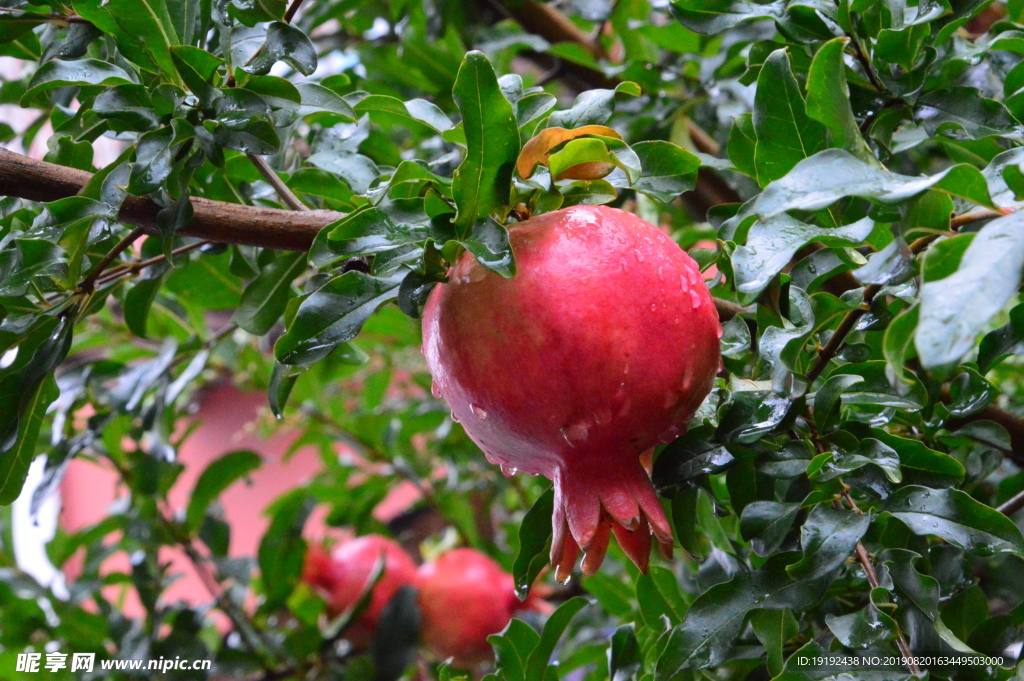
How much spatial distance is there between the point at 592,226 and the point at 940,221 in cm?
20

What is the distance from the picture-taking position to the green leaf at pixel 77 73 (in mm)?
635

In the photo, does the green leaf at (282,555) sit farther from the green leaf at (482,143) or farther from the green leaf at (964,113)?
the green leaf at (964,113)

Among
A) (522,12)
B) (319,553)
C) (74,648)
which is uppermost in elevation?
(522,12)

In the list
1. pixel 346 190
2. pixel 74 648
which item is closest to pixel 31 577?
pixel 74 648

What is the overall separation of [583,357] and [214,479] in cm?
111

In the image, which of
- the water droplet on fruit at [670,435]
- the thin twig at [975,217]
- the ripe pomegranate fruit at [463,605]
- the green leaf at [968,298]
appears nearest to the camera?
the green leaf at [968,298]

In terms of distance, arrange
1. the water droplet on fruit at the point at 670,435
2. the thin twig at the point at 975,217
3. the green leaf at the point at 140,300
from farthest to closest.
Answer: the green leaf at the point at 140,300 → the water droplet on fruit at the point at 670,435 → the thin twig at the point at 975,217

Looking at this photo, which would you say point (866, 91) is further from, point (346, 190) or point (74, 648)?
point (74, 648)

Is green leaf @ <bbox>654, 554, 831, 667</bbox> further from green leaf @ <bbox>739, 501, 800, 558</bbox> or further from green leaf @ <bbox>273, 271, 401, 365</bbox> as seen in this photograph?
green leaf @ <bbox>273, 271, 401, 365</bbox>

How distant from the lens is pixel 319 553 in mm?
1622

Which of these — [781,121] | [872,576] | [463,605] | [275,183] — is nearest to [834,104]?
[781,121]

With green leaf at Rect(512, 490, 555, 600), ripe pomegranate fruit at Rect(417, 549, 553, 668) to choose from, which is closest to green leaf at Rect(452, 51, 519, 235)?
green leaf at Rect(512, 490, 555, 600)

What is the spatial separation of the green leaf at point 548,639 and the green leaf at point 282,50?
0.50 m

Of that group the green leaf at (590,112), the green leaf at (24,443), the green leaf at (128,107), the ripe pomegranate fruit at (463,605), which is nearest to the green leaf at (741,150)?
the green leaf at (590,112)
